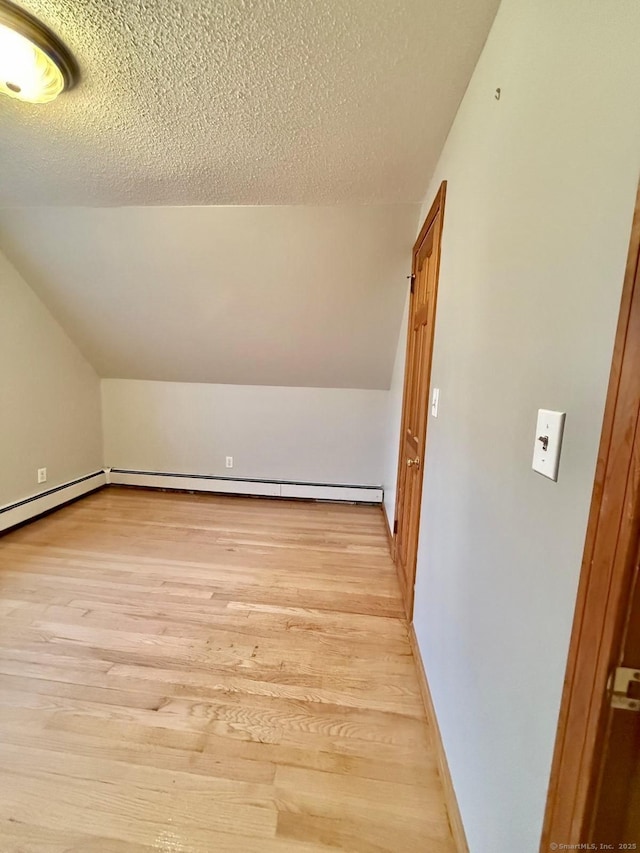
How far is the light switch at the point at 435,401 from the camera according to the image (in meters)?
1.42

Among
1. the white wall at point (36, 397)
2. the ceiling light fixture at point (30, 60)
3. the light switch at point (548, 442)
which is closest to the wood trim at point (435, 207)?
the light switch at point (548, 442)

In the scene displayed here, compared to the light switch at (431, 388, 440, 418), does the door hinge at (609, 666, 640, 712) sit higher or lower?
lower

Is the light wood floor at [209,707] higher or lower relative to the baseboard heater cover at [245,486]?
lower

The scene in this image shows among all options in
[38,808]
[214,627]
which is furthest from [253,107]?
[38,808]

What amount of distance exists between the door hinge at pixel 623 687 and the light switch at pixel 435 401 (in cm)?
104

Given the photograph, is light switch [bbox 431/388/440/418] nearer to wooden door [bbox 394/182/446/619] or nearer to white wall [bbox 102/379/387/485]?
wooden door [bbox 394/182/446/619]

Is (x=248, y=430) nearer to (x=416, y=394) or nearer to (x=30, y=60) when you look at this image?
(x=416, y=394)

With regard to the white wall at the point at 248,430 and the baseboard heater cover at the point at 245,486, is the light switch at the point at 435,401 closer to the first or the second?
the white wall at the point at 248,430

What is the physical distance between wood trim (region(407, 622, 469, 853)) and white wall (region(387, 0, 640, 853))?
0.06 m

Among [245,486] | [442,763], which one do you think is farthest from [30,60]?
[245,486]

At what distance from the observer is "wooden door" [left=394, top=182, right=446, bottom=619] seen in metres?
1.56

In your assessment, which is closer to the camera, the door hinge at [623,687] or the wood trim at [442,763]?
the door hinge at [623,687]

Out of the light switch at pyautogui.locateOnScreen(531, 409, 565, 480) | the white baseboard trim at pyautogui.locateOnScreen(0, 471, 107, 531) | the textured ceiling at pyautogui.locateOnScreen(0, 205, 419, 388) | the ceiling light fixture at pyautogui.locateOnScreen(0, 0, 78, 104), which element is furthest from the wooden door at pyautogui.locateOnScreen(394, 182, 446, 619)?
the white baseboard trim at pyautogui.locateOnScreen(0, 471, 107, 531)

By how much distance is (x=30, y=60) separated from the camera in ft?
3.57
